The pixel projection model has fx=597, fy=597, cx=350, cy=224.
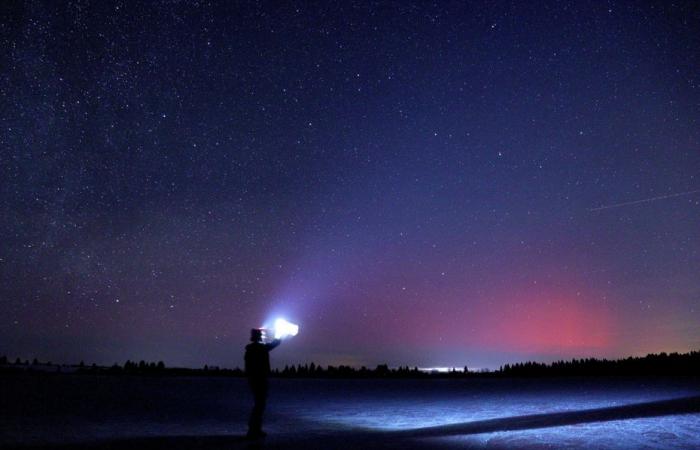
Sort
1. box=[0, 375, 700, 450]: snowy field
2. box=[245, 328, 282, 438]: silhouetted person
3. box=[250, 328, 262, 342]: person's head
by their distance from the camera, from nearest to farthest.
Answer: box=[0, 375, 700, 450]: snowy field < box=[245, 328, 282, 438]: silhouetted person < box=[250, 328, 262, 342]: person's head

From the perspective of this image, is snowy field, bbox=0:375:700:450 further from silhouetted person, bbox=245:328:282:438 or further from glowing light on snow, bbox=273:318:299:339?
glowing light on snow, bbox=273:318:299:339

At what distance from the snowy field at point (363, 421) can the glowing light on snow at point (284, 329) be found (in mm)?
1895

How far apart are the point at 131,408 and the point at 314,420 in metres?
5.97

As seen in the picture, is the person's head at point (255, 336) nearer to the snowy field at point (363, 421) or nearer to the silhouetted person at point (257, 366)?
the silhouetted person at point (257, 366)

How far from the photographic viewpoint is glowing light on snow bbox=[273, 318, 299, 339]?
1191 cm

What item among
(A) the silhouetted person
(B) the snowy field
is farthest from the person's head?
(B) the snowy field

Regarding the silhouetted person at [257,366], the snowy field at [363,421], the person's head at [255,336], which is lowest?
the snowy field at [363,421]

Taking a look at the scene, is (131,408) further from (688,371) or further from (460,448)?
(688,371)

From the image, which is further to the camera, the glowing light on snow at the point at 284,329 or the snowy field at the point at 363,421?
the glowing light on snow at the point at 284,329

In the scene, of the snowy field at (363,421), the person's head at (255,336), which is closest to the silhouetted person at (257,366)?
the person's head at (255,336)

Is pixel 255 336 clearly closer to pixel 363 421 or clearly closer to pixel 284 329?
pixel 284 329

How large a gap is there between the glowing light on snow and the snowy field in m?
1.90

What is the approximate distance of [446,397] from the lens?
22.2 metres

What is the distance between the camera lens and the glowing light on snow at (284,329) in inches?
469
